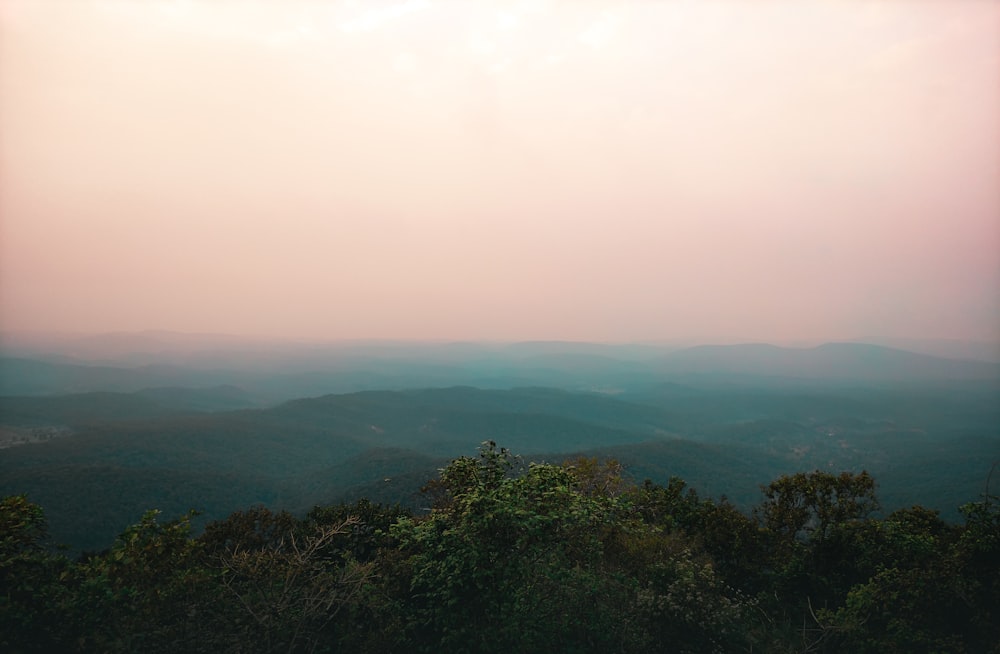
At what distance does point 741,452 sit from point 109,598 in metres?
209

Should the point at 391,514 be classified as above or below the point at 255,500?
above

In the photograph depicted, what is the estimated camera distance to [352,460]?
540ft

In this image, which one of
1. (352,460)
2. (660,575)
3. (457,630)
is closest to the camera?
(457,630)

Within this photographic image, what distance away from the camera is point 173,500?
10675 centimetres

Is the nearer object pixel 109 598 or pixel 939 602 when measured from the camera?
pixel 109 598

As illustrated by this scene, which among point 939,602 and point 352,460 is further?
point 352,460

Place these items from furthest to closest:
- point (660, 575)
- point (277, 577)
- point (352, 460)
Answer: point (352, 460), point (660, 575), point (277, 577)

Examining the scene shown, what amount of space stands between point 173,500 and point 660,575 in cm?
12596

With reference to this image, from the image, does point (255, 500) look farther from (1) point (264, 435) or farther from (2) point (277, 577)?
(2) point (277, 577)

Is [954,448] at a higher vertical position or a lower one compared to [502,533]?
lower

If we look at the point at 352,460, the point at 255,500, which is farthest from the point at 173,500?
the point at 352,460

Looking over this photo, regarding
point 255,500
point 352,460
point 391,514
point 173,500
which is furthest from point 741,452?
point 391,514

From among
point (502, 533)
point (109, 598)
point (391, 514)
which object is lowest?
point (391, 514)

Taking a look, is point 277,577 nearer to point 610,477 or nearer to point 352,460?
point 610,477
